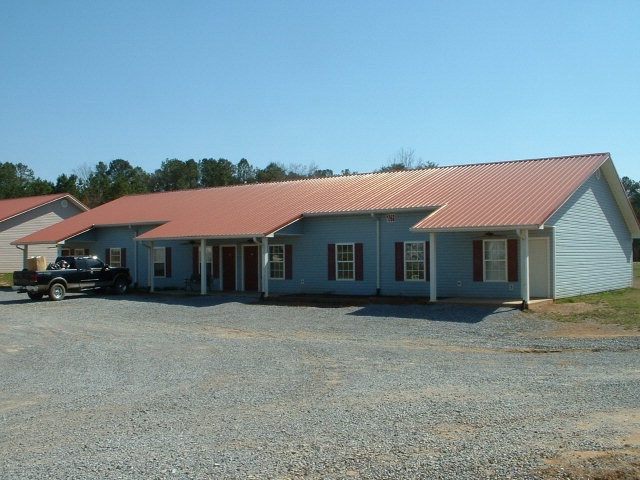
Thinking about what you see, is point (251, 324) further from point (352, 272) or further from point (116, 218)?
point (116, 218)

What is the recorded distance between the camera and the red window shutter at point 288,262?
88.5 ft

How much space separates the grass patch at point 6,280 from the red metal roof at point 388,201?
4.19 meters

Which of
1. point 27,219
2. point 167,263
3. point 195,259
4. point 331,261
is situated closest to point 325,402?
point 331,261

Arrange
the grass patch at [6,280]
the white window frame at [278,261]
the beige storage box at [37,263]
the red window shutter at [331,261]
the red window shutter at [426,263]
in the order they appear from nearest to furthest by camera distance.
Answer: the red window shutter at [426,263]
the red window shutter at [331,261]
the white window frame at [278,261]
the beige storage box at [37,263]
the grass patch at [6,280]

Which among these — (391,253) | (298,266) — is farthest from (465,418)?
(298,266)

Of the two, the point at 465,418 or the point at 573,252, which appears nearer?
the point at 465,418

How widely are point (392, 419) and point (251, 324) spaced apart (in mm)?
11388

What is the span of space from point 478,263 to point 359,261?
4338mm

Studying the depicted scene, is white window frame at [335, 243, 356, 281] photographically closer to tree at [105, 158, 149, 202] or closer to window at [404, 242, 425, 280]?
window at [404, 242, 425, 280]

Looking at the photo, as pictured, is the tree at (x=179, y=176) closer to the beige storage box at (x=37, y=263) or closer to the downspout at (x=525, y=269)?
the beige storage box at (x=37, y=263)

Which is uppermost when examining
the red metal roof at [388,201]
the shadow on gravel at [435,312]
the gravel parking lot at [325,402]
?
the red metal roof at [388,201]

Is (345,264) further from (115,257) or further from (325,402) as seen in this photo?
A: (325,402)

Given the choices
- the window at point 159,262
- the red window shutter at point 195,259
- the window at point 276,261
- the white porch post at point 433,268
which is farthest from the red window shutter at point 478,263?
the window at point 159,262

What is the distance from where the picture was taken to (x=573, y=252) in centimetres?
2362
